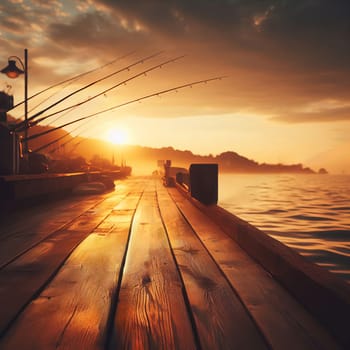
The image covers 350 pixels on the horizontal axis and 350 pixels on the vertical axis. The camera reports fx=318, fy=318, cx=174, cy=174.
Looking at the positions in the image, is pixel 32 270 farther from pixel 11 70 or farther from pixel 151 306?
pixel 11 70

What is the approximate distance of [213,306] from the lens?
6.52 ft

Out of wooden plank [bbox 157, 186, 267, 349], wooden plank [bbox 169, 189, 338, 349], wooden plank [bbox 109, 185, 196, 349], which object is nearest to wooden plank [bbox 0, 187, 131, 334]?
wooden plank [bbox 109, 185, 196, 349]

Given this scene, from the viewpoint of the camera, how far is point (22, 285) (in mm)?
2289

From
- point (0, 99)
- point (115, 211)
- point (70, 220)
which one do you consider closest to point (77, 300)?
point (70, 220)

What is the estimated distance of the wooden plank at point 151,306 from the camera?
5.25 feet

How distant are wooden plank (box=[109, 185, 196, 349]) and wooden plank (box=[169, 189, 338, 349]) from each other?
42 cm

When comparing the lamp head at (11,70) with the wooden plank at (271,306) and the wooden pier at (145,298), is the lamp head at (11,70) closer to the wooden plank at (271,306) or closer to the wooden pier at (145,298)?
the wooden pier at (145,298)

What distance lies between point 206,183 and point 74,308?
13.8 feet

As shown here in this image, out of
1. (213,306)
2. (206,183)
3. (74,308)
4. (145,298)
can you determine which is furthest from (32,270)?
(206,183)

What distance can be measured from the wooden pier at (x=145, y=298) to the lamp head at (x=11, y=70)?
6.66 metres

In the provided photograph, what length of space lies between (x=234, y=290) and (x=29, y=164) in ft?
23.1

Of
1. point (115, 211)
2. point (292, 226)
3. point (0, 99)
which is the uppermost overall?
point (0, 99)

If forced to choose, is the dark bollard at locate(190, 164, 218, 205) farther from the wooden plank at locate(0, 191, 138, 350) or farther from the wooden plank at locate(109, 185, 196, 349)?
the wooden plank at locate(0, 191, 138, 350)

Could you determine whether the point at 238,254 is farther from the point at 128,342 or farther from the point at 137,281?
the point at 128,342
